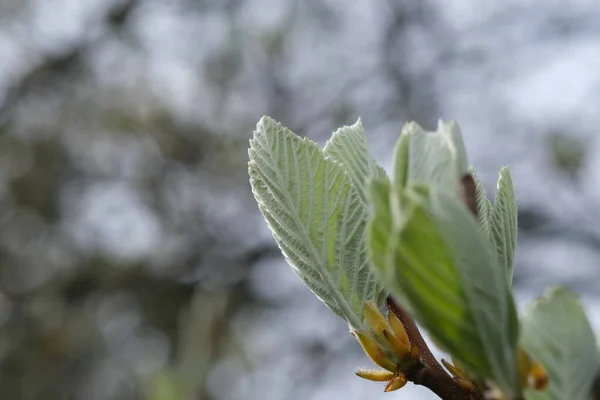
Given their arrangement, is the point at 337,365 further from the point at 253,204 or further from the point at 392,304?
the point at 392,304

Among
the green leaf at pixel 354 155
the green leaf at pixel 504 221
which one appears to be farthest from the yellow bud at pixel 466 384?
the green leaf at pixel 354 155

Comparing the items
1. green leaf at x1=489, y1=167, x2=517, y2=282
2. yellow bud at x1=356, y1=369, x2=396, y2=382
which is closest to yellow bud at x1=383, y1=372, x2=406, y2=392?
yellow bud at x1=356, y1=369, x2=396, y2=382

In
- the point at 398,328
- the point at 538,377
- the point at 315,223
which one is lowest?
the point at 538,377

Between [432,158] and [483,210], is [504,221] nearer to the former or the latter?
[483,210]

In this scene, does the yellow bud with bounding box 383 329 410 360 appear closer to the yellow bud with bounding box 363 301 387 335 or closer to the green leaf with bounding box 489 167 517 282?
the yellow bud with bounding box 363 301 387 335

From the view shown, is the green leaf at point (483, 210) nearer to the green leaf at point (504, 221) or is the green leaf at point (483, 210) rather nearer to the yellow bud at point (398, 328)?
the green leaf at point (504, 221)

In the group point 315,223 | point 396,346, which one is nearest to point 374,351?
point 396,346
